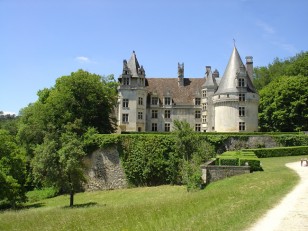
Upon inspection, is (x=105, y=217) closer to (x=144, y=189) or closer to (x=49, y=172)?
(x=49, y=172)

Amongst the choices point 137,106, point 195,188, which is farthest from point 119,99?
point 195,188

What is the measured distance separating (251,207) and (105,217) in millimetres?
5803

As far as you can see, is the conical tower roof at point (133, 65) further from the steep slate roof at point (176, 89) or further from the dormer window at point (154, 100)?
the dormer window at point (154, 100)

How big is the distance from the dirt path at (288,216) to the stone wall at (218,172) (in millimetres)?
7531

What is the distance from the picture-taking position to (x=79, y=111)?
3853cm

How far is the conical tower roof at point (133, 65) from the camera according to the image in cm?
4622

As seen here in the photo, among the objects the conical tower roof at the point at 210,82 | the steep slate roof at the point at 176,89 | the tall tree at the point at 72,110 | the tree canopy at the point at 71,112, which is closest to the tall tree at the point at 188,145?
the tree canopy at the point at 71,112

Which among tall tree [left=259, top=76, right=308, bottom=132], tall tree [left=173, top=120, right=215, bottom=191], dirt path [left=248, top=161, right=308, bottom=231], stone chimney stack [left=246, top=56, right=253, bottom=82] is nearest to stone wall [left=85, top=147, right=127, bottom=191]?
tall tree [left=173, top=120, right=215, bottom=191]

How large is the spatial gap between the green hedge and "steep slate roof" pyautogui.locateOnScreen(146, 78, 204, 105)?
56.9 feet

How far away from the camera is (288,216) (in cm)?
1102

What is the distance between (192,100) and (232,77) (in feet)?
25.5

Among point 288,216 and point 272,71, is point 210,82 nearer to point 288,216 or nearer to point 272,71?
point 272,71

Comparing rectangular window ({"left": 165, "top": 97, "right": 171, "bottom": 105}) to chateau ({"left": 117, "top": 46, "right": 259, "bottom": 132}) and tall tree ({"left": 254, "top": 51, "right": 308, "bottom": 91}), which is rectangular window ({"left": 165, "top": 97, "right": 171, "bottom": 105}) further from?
tall tree ({"left": 254, "top": 51, "right": 308, "bottom": 91})

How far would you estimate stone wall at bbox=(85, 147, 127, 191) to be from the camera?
110ft
